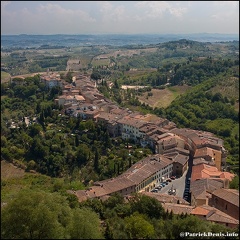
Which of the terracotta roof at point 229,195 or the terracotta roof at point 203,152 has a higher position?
the terracotta roof at point 203,152

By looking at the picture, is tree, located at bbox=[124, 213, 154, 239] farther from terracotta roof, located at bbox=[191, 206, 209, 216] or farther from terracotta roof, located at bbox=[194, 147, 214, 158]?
terracotta roof, located at bbox=[194, 147, 214, 158]

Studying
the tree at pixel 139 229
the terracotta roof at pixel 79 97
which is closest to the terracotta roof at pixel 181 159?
the tree at pixel 139 229

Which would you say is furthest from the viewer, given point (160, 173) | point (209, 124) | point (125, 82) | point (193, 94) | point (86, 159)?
point (125, 82)

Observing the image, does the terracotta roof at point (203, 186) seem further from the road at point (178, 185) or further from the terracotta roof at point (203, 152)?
the terracotta roof at point (203, 152)

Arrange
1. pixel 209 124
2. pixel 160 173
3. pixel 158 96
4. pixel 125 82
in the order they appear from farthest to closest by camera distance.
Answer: pixel 125 82
pixel 158 96
pixel 209 124
pixel 160 173

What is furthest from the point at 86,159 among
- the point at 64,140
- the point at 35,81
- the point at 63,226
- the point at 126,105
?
the point at 35,81

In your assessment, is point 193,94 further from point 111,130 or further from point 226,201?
point 226,201

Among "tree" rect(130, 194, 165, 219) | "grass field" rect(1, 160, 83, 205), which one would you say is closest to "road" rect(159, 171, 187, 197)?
"grass field" rect(1, 160, 83, 205)
